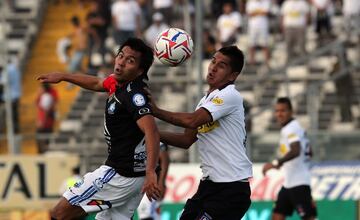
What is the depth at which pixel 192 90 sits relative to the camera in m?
24.9

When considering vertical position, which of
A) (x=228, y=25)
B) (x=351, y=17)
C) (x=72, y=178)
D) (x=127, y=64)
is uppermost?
(x=127, y=64)

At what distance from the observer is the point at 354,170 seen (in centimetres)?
2144

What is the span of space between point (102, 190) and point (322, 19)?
1447 cm

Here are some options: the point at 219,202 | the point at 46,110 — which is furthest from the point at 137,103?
the point at 46,110

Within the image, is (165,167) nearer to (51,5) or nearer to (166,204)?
(166,204)

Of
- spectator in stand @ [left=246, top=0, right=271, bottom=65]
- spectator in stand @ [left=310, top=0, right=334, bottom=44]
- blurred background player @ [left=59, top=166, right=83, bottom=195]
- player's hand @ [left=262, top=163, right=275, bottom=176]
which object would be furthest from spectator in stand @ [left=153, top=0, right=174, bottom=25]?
player's hand @ [left=262, top=163, right=275, bottom=176]

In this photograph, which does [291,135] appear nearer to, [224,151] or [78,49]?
[224,151]

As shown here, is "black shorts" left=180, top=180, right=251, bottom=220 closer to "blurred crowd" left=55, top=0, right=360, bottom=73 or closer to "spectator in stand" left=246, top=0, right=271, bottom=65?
"blurred crowd" left=55, top=0, right=360, bottom=73

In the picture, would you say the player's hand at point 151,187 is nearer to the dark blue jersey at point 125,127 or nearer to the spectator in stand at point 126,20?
the dark blue jersey at point 125,127

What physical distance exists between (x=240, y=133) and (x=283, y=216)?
6105 millimetres

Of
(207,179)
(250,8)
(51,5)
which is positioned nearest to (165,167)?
(207,179)

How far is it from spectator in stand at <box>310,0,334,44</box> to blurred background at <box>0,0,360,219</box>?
2 centimetres

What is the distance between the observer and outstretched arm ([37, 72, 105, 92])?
1190 cm

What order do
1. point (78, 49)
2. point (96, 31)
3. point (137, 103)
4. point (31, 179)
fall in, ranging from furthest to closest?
point (78, 49), point (96, 31), point (31, 179), point (137, 103)
